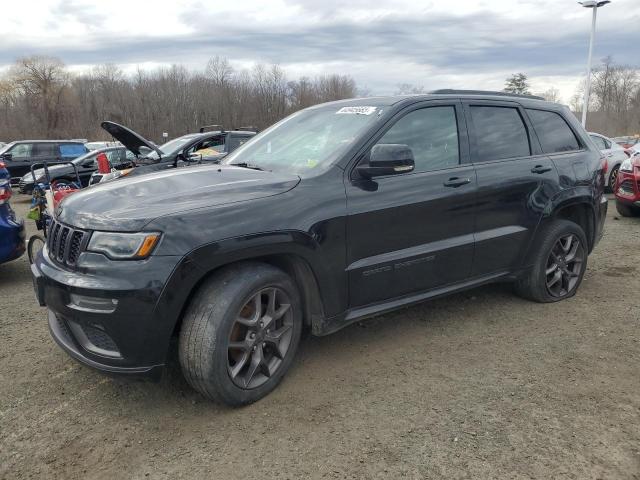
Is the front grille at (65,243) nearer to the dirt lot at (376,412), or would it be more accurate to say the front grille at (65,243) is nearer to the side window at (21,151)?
the dirt lot at (376,412)

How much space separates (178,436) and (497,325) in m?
2.64

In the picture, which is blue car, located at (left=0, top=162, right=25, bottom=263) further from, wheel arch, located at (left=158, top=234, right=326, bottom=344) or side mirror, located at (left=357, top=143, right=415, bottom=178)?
side mirror, located at (left=357, top=143, right=415, bottom=178)

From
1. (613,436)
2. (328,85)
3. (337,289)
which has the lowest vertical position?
(613,436)

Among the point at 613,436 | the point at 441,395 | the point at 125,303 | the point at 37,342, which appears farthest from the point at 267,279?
the point at 37,342

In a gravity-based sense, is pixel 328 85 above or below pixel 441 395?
above

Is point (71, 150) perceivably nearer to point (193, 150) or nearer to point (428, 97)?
point (193, 150)

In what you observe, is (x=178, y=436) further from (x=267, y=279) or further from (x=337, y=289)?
(x=337, y=289)

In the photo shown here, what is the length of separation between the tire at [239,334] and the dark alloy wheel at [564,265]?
261 centimetres

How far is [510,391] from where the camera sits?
3107mm

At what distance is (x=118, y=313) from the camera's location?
2545mm

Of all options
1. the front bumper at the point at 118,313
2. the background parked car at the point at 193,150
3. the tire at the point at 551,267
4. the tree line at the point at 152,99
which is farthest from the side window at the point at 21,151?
the tree line at the point at 152,99

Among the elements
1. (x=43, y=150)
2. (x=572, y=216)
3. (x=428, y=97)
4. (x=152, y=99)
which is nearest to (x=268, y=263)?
(x=428, y=97)

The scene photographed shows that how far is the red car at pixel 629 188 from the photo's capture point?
28.4 feet

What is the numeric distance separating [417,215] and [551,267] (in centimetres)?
180
